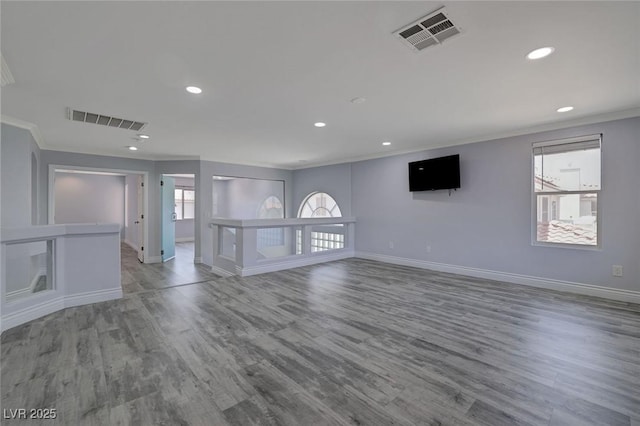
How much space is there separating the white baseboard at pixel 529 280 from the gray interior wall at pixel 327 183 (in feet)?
5.92

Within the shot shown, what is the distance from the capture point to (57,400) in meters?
1.71

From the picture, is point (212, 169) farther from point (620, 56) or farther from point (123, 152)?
point (620, 56)

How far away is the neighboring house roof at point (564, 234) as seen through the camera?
3.82m

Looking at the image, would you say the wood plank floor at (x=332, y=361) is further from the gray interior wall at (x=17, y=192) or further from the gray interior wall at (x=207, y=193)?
the gray interior wall at (x=207, y=193)

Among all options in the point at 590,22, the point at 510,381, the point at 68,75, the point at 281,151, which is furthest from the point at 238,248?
the point at 590,22

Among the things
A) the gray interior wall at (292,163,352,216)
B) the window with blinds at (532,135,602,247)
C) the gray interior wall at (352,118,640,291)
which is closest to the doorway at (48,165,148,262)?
the gray interior wall at (292,163,352,216)

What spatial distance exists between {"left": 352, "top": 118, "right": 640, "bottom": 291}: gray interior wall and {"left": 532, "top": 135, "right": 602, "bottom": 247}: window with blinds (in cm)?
9

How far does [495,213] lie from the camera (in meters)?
4.59

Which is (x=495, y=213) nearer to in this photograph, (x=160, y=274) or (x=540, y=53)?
(x=540, y=53)

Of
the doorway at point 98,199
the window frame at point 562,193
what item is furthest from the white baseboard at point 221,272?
the window frame at point 562,193

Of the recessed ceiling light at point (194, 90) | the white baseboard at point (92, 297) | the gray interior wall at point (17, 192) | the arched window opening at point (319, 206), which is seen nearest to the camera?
the recessed ceiling light at point (194, 90)

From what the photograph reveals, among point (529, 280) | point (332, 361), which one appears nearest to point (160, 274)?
point (332, 361)

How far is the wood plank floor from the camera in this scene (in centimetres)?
164

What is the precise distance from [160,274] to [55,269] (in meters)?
1.93
